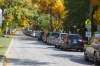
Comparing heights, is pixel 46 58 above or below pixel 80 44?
below

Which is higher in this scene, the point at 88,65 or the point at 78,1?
the point at 78,1

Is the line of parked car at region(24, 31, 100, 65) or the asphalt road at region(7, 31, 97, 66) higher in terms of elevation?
the line of parked car at region(24, 31, 100, 65)

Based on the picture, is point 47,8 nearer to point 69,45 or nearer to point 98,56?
point 69,45

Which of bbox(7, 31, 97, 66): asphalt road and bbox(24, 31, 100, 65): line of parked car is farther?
bbox(7, 31, 97, 66): asphalt road

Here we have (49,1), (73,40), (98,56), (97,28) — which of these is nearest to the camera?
(98,56)

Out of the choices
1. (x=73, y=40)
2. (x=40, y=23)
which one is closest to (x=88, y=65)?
(x=73, y=40)

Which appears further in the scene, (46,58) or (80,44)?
(80,44)

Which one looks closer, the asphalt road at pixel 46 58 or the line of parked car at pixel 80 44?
the line of parked car at pixel 80 44

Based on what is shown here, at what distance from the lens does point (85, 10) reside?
192ft

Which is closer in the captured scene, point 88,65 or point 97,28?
point 88,65

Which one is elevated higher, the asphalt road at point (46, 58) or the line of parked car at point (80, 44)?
the line of parked car at point (80, 44)

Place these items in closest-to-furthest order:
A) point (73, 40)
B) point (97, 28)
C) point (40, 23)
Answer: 1. point (73, 40)
2. point (97, 28)
3. point (40, 23)

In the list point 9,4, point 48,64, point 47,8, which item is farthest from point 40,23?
point 48,64

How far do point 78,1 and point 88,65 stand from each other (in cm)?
3720
